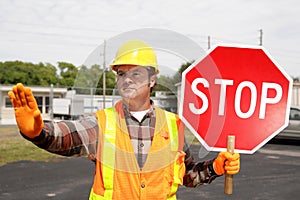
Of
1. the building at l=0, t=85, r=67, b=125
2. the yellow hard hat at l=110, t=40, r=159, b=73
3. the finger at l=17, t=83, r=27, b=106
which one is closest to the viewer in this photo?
the finger at l=17, t=83, r=27, b=106

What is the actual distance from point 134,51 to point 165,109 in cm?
46

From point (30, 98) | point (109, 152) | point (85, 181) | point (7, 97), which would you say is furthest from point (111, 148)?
point (7, 97)

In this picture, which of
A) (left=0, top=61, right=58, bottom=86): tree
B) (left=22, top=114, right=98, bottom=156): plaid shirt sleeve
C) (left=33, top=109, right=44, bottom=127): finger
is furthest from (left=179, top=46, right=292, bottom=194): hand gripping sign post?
(left=0, top=61, right=58, bottom=86): tree

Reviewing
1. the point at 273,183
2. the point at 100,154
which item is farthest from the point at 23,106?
the point at 273,183

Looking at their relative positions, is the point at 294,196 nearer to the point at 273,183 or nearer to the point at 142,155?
the point at 273,183

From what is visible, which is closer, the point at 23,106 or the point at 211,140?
the point at 23,106

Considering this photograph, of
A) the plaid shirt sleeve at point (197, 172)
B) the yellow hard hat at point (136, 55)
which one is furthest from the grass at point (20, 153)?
the yellow hard hat at point (136, 55)

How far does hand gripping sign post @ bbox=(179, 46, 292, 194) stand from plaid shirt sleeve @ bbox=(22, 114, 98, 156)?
0.49m

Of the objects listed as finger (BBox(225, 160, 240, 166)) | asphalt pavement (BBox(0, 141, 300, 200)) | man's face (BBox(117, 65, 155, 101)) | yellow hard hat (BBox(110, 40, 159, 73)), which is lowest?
asphalt pavement (BBox(0, 141, 300, 200))

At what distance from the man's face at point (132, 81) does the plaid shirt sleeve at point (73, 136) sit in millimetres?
237

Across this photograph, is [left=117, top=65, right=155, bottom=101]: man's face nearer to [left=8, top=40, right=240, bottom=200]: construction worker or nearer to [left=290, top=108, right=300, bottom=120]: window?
[left=8, top=40, right=240, bottom=200]: construction worker

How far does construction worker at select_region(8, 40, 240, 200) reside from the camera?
1623 millimetres

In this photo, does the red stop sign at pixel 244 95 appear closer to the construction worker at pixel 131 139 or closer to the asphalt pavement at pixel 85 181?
the construction worker at pixel 131 139

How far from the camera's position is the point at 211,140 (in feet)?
5.85
